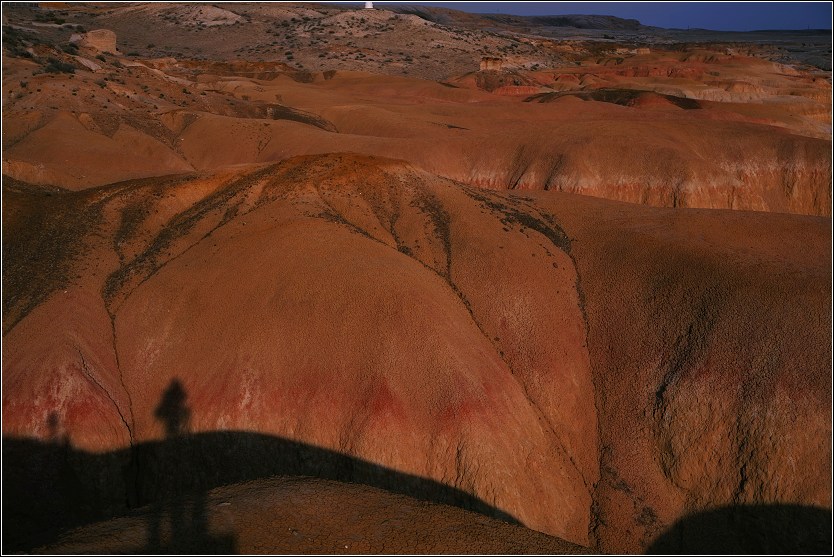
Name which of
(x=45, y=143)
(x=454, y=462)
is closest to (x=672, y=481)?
(x=454, y=462)

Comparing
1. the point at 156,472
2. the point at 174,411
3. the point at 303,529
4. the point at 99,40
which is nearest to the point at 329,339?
the point at 174,411

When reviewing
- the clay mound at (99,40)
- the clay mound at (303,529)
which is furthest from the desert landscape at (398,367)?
the clay mound at (99,40)

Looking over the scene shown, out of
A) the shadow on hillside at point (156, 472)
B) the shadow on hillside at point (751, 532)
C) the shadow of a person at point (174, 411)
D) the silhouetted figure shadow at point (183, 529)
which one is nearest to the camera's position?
the silhouetted figure shadow at point (183, 529)

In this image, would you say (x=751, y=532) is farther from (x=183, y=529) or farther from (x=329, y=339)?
(x=183, y=529)

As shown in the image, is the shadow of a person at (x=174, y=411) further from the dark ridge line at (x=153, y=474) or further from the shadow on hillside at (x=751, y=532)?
the shadow on hillside at (x=751, y=532)

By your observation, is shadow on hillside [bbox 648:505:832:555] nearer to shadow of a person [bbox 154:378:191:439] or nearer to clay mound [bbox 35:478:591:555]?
clay mound [bbox 35:478:591:555]

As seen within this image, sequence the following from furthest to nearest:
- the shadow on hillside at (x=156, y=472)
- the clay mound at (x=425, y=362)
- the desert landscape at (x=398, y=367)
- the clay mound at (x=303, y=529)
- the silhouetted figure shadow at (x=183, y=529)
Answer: the clay mound at (x=425, y=362) < the shadow on hillside at (x=156, y=472) < the desert landscape at (x=398, y=367) < the clay mound at (x=303, y=529) < the silhouetted figure shadow at (x=183, y=529)
